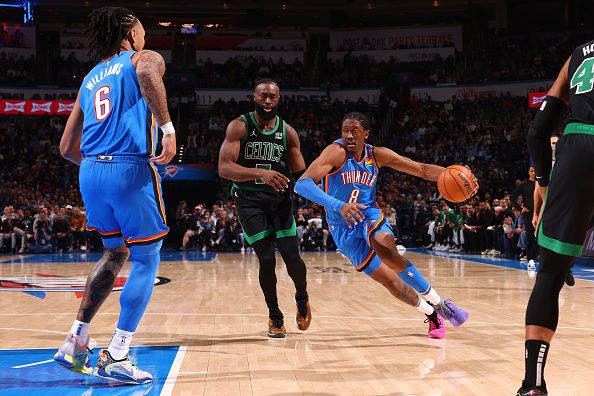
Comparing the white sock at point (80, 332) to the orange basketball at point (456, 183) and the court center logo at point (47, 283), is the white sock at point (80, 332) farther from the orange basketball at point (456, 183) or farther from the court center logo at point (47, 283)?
the court center logo at point (47, 283)

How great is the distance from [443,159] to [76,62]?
53.9 ft

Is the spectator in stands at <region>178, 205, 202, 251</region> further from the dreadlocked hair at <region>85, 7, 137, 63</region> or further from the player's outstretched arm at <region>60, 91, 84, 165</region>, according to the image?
the dreadlocked hair at <region>85, 7, 137, 63</region>

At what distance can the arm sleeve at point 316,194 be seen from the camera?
546 centimetres

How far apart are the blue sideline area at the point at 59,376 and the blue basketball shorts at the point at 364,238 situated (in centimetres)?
177

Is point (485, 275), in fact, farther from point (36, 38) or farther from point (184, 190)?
point (36, 38)

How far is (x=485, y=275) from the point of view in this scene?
38.5 feet

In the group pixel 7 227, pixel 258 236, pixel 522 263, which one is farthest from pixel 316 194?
pixel 7 227

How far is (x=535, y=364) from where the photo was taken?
312cm

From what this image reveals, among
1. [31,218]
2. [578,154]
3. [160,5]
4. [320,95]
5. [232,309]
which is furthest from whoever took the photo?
[160,5]

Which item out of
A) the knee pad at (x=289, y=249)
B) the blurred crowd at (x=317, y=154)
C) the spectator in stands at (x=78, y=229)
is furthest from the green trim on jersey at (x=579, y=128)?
the spectator in stands at (x=78, y=229)

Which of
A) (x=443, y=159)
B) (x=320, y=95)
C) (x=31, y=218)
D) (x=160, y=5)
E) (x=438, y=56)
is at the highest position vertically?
(x=160, y=5)

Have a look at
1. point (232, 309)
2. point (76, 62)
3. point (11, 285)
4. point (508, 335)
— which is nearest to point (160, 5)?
point (76, 62)

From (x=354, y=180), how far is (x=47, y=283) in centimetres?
618

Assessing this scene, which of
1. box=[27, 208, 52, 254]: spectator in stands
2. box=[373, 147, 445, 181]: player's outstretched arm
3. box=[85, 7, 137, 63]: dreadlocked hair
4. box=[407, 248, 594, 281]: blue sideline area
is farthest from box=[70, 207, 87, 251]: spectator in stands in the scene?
box=[85, 7, 137, 63]: dreadlocked hair
